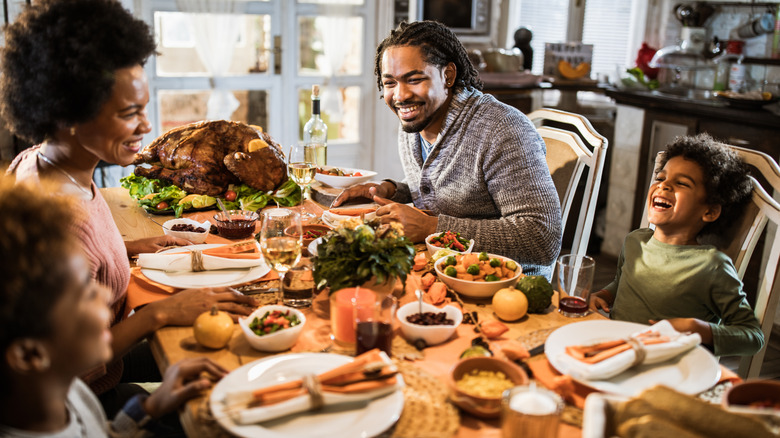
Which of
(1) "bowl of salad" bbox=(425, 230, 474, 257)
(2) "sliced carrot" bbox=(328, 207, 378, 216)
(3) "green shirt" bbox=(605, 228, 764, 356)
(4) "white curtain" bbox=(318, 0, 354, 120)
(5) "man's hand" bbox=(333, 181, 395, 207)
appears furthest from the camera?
(4) "white curtain" bbox=(318, 0, 354, 120)

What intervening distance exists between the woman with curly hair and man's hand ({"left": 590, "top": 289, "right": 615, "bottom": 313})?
36.0 inches

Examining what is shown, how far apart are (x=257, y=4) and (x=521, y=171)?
318 cm

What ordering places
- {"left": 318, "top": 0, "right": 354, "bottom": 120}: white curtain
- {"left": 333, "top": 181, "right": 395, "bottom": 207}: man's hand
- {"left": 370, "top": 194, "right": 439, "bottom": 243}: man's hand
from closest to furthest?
1. {"left": 370, "top": 194, "right": 439, "bottom": 243}: man's hand
2. {"left": 333, "top": 181, "right": 395, "bottom": 207}: man's hand
3. {"left": 318, "top": 0, "right": 354, "bottom": 120}: white curtain

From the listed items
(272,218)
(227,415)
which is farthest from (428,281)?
(227,415)

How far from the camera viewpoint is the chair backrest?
7.61 ft

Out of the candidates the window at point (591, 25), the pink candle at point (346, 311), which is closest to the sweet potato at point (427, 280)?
the pink candle at point (346, 311)

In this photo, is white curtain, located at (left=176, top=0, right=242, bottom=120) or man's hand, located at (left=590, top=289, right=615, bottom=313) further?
white curtain, located at (left=176, top=0, right=242, bottom=120)

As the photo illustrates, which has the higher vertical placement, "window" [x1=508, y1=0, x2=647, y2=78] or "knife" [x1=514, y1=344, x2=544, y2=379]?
"window" [x1=508, y1=0, x2=647, y2=78]

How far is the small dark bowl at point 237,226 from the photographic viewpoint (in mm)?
2062

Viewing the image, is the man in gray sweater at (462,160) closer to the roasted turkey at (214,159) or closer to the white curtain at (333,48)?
the roasted turkey at (214,159)

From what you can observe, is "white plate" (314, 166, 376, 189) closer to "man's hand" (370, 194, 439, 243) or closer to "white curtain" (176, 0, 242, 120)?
"man's hand" (370, 194, 439, 243)

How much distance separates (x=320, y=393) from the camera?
1132mm

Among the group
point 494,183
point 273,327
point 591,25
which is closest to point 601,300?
Result: point 494,183

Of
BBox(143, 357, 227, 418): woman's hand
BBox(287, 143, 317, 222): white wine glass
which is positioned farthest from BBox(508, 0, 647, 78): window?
BBox(143, 357, 227, 418): woman's hand
